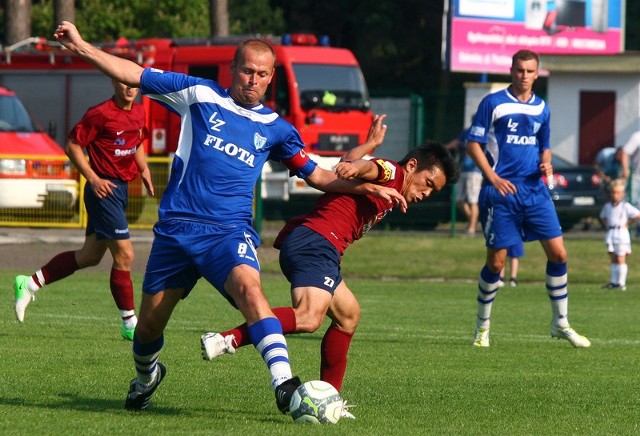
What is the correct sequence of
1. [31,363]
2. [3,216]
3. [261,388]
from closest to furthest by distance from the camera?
[261,388] < [31,363] < [3,216]

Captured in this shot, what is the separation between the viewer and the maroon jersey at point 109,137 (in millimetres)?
11297

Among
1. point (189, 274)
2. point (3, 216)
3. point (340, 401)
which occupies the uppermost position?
point (189, 274)

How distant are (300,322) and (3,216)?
16458mm

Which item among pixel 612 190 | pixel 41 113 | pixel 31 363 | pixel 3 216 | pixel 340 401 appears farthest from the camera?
pixel 41 113

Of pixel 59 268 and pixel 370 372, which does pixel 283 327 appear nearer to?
pixel 370 372

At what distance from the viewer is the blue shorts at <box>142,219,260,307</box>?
693 cm

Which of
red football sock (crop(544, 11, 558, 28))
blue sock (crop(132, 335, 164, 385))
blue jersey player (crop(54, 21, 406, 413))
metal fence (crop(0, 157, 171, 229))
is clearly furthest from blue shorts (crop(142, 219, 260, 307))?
red football sock (crop(544, 11, 558, 28))

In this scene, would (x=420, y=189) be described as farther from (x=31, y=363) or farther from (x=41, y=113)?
(x=41, y=113)

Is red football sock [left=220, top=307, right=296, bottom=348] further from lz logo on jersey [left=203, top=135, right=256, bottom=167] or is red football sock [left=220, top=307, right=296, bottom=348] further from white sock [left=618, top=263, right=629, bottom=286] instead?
white sock [left=618, top=263, right=629, bottom=286]

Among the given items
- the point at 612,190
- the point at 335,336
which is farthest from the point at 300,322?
the point at 612,190

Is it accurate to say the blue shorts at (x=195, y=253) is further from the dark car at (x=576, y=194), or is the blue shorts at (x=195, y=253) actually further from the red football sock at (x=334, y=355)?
the dark car at (x=576, y=194)

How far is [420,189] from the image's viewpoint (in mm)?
7820

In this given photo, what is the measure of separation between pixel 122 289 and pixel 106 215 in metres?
0.62

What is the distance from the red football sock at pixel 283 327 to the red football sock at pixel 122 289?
13.1ft
